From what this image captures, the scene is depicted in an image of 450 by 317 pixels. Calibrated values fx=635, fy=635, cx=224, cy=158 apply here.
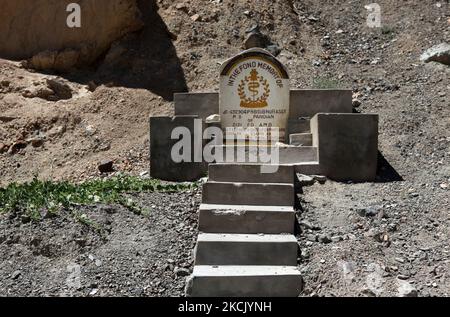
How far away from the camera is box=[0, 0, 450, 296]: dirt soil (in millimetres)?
6070

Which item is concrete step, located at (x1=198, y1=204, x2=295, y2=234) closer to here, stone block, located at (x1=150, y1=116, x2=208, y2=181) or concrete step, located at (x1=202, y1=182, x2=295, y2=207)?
concrete step, located at (x1=202, y1=182, x2=295, y2=207)

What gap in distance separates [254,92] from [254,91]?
0.05ft

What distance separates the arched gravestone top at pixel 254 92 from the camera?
898cm

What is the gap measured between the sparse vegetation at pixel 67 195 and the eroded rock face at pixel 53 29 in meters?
5.96

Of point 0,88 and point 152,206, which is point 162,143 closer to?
point 152,206

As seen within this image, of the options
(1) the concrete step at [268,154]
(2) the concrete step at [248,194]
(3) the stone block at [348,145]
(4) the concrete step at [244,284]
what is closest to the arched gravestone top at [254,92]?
(1) the concrete step at [268,154]

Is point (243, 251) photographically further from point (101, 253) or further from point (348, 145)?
point (348, 145)

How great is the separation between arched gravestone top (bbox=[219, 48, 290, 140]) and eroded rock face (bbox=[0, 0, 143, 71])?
5.08 meters

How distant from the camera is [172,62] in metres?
12.7

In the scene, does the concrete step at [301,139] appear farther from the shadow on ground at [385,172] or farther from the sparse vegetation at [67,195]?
the sparse vegetation at [67,195]

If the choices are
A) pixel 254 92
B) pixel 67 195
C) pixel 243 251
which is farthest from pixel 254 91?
pixel 243 251

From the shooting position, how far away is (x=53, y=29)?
13.0 metres

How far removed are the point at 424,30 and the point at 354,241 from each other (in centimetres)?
769
